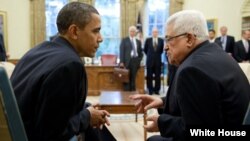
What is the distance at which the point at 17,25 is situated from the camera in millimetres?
9547

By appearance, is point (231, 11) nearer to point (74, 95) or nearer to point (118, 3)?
point (118, 3)

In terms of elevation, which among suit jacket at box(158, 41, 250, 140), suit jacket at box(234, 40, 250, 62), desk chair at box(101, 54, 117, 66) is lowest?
desk chair at box(101, 54, 117, 66)

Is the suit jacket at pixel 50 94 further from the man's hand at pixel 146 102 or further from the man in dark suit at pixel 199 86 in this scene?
the man's hand at pixel 146 102

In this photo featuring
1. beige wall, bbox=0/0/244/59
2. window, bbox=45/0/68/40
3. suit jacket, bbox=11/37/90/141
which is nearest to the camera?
suit jacket, bbox=11/37/90/141

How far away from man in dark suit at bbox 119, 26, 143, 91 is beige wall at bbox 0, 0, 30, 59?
12.2ft

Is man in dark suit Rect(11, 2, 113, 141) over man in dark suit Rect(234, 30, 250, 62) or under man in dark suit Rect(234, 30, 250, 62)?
over

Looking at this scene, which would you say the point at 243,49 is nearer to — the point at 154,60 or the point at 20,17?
the point at 154,60

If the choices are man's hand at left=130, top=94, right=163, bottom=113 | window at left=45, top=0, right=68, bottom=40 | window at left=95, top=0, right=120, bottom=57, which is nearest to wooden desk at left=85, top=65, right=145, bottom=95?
window at left=95, top=0, right=120, bottom=57

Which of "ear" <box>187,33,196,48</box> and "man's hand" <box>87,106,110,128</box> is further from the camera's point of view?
"man's hand" <box>87,106,110,128</box>

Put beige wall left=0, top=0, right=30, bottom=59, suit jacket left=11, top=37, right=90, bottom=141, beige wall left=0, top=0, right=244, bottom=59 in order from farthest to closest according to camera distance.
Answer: beige wall left=0, top=0, right=30, bottom=59
beige wall left=0, top=0, right=244, bottom=59
suit jacket left=11, top=37, right=90, bottom=141

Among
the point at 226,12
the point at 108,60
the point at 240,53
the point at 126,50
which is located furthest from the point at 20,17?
the point at 240,53

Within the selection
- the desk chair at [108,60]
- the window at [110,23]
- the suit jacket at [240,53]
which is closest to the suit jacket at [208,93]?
the suit jacket at [240,53]

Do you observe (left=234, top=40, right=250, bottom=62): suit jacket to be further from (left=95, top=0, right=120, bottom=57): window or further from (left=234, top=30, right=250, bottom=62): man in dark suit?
(left=95, top=0, right=120, bottom=57): window

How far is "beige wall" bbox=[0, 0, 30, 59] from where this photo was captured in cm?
945
